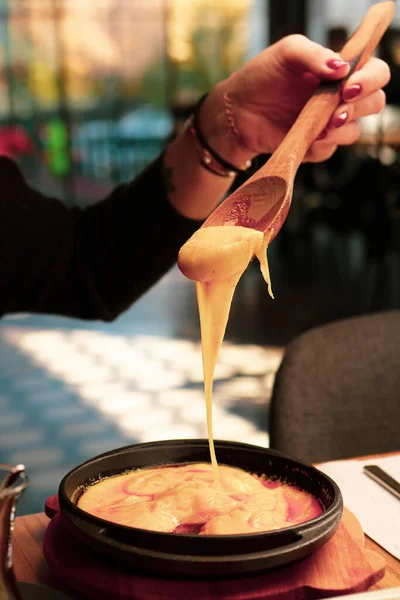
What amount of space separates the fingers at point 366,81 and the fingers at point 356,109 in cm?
2

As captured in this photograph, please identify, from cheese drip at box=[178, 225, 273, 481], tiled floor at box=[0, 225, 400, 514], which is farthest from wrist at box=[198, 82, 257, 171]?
tiled floor at box=[0, 225, 400, 514]

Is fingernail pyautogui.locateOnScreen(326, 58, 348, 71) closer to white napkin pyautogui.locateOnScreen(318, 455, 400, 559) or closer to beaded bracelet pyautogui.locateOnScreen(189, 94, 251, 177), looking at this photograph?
beaded bracelet pyautogui.locateOnScreen(189, 94, 251, 177)

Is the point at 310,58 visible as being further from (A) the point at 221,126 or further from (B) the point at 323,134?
(A) the point at 221,126

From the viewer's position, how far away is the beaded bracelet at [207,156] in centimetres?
145

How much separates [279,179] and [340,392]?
1.82 feet

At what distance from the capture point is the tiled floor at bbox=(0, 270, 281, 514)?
3.33 metres

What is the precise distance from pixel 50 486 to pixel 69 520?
2.31 meters

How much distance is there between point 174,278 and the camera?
24.9ft

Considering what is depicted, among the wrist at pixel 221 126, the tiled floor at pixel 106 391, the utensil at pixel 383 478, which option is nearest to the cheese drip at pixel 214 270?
the utensil at pixel 383 478

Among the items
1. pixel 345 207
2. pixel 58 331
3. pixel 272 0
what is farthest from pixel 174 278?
pixel 272 0

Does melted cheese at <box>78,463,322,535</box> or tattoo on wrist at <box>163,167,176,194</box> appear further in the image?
tattoo on wrist at <box>163,167,176,194</box>

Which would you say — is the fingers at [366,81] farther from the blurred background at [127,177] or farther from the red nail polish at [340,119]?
the blurred background at [127,177]

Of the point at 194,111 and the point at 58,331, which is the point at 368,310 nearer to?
the point at 58,331

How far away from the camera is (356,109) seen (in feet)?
4.27
